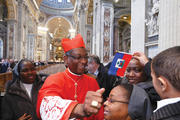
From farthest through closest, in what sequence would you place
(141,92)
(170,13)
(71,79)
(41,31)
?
(41,31) → (170,13) → (71,79) → (141,92)

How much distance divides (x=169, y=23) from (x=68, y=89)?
2.47 meters

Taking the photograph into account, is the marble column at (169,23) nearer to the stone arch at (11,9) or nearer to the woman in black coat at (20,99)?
the woman in black coat at (20,99)

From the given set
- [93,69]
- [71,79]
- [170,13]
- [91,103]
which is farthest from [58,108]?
[170,13]

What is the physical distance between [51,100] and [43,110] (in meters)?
0.09

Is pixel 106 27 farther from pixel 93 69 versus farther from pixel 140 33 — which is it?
pixel 93 69

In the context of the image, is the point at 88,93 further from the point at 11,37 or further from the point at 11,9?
the point at 11,9

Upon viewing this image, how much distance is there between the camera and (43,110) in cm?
100

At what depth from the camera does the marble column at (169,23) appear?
268 centimetres

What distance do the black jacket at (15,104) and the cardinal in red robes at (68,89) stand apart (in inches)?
34.3

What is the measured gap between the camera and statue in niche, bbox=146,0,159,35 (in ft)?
11.4

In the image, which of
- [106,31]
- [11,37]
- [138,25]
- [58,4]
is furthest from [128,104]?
[58,4]

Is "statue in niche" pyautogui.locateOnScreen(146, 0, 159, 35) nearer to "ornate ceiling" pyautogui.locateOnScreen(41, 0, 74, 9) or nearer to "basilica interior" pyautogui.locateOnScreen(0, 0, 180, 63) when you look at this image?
"basilica interior" pyautogui.locateOnScreen(0, 0, 180, 63)

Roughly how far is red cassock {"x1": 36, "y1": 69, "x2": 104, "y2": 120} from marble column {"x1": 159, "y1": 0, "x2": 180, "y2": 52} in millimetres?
1990

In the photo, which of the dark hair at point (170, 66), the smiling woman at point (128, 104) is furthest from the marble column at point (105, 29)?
the dark hair at point (170, 66)
